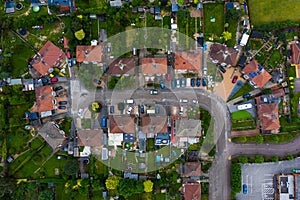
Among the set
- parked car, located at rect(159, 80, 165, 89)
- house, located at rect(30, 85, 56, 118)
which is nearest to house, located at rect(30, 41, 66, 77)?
house, located at rect(30, 85, 56, 118)

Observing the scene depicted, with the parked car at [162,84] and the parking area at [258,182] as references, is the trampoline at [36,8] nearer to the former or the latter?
the parked car at [162,84]

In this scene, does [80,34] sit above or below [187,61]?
above

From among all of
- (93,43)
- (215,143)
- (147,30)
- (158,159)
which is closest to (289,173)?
(215,143)

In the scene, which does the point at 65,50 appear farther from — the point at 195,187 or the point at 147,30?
the point at 195,187

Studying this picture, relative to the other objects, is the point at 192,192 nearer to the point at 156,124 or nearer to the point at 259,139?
the point at 156,124

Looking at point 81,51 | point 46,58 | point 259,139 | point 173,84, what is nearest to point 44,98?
point 46,58

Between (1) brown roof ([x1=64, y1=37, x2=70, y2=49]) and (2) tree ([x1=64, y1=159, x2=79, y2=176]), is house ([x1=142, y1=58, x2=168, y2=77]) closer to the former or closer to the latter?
(1) brown roof ([x1=64, y1=37, x2=70, y2=49])
